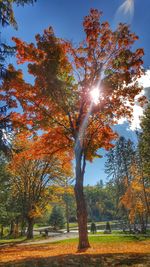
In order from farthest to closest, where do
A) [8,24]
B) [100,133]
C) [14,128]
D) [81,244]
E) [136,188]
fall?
[136,188]
[100,133]
[14,128]
[81,244]
[8,24]

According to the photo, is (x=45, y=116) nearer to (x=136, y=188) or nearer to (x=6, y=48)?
(x=6, y=48)

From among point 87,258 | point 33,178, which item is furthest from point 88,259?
point 33,178

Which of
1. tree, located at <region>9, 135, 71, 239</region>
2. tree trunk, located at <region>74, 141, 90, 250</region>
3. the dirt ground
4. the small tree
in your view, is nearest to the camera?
the dirt ground

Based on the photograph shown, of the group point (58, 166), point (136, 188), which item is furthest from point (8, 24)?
point (136, 188)

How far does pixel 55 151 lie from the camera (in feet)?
53.8

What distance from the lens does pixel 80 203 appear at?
14391 millimetres

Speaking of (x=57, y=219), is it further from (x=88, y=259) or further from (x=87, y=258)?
(x=88, y=259)

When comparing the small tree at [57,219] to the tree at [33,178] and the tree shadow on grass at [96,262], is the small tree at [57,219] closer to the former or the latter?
the tree at [33,178]

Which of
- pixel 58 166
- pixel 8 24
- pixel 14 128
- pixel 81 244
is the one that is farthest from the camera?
pixel 58 166

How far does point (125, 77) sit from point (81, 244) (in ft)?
31.4

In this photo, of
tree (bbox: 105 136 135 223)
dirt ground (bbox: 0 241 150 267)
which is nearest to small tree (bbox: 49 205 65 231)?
tree (bbox: 105 136 135 223)

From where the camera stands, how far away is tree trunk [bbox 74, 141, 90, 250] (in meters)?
13.8

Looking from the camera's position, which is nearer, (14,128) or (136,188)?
(14,128)

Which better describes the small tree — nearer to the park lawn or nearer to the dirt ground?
the park lawn
